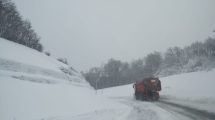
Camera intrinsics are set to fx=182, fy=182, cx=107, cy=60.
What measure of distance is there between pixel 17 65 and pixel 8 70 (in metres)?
1.73

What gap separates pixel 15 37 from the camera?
38.8 m

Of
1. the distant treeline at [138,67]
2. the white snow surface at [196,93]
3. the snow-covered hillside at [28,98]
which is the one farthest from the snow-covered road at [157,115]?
the distant treeline at [138,67]

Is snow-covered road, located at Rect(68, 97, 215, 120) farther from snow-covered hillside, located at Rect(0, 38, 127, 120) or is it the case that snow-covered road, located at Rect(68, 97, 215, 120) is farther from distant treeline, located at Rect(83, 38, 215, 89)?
distant treeline, located at Rect(83, 38, 215, 89)

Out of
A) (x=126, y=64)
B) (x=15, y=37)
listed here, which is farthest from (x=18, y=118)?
(x=126, y=64)

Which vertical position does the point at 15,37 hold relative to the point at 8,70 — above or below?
above

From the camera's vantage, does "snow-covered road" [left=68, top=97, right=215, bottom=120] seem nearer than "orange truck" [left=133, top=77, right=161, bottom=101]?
Yes

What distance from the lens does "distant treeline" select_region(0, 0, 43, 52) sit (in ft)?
119

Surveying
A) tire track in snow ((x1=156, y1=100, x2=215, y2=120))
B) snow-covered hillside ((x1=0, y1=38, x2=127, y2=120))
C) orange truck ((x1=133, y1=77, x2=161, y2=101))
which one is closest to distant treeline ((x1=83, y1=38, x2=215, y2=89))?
orange truck ((x1=133, y1=77, x2=161, y2=101))

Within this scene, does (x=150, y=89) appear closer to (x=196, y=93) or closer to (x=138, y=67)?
(x=196, y=93)

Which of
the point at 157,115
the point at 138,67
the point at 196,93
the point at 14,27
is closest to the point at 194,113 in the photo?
the point at 157,115

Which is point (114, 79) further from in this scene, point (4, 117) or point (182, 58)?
point (4, 117)

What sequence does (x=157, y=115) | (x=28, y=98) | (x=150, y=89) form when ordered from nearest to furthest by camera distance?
1. (x=28, y=98)
2. (x=157, y=115)
3. (x=150, y=89)

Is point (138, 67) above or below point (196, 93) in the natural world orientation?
above

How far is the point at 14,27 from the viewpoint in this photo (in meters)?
38.8
